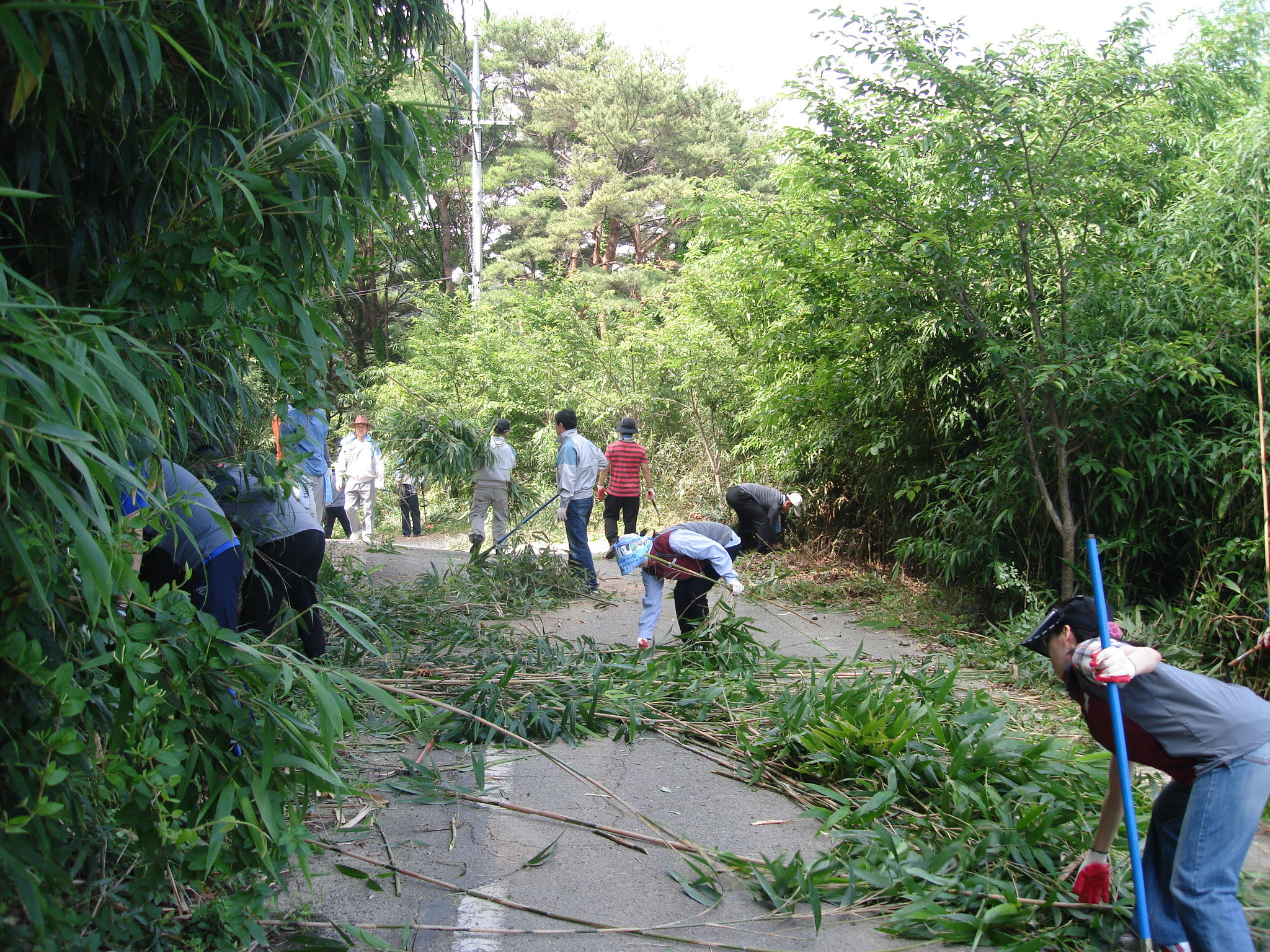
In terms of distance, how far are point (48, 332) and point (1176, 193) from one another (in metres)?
7.66

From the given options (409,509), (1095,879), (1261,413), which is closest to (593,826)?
(1095,879)

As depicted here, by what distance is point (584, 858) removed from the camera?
3.50 m

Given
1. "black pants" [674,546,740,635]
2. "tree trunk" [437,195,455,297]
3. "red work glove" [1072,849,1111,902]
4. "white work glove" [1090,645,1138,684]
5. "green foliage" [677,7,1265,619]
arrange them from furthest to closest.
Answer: "tree trunk" [437,195,455,297] < "black pants" [674,546,740,635] < "green foliage" [677,7,1265,619] < "red work glove" [1072,849,1111,902] < "white work glove" [1090,645,1138,684]

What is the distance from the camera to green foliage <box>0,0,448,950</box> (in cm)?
184

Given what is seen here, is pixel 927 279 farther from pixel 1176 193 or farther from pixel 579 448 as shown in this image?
pixel 579 448

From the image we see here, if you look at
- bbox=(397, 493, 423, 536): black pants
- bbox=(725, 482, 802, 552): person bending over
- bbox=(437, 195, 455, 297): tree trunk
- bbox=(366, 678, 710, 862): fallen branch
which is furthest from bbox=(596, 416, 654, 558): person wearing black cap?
bbox=(437, 195, 455, 297): tree trunk

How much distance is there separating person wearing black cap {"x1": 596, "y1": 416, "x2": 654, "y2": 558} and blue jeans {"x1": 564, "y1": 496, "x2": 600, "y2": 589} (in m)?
1.21

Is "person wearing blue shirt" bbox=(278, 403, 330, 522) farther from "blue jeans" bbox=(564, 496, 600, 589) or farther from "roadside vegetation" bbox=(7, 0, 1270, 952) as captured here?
"blue jeans" bbox=(564, 496, 600, 589)

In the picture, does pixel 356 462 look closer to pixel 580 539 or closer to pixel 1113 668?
pixel 580 539

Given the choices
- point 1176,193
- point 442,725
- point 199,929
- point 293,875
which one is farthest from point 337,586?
point 1176,193

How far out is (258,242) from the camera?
2537 mm

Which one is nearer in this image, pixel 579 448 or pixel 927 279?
pixel 927 279

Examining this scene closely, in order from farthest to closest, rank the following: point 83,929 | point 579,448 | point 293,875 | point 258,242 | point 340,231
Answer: point 579,448 < point 293,875 < point 340,231 < point 258,242 < point 83,929

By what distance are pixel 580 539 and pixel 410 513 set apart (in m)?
6.79
